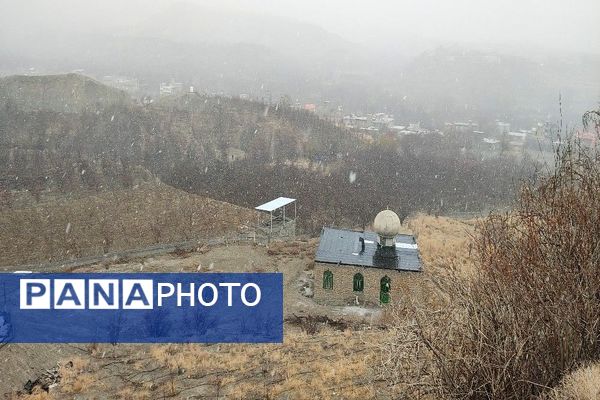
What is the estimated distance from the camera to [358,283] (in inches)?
858

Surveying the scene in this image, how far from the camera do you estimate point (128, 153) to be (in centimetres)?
8338

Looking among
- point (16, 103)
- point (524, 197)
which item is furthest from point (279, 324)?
point (16, 103)

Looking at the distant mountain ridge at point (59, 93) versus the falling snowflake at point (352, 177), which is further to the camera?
the distant mountain ridge at point (59, 93)

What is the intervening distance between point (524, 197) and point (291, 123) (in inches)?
3846

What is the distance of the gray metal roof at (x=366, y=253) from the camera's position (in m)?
21.5

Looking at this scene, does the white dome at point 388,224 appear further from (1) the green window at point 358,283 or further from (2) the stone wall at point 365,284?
(1) the green window at point 358,283

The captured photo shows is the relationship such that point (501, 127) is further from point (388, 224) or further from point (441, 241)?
point (388, 224)

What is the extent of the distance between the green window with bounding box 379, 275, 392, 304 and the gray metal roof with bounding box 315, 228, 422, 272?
0.59 meters

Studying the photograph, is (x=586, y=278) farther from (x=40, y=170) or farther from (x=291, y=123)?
(x=291, y=123)

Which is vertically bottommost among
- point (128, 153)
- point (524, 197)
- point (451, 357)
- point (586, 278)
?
point (128, 153)

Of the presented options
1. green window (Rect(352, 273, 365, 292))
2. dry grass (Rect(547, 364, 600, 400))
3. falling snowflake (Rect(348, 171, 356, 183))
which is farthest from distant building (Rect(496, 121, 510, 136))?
dry grass (Rect(547, 364, 600, 400))

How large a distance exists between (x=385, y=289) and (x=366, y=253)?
1.78m

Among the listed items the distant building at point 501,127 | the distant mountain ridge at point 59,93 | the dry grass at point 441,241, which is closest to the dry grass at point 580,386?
the dry grass at point 441,241

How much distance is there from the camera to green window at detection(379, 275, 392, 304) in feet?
70.4
